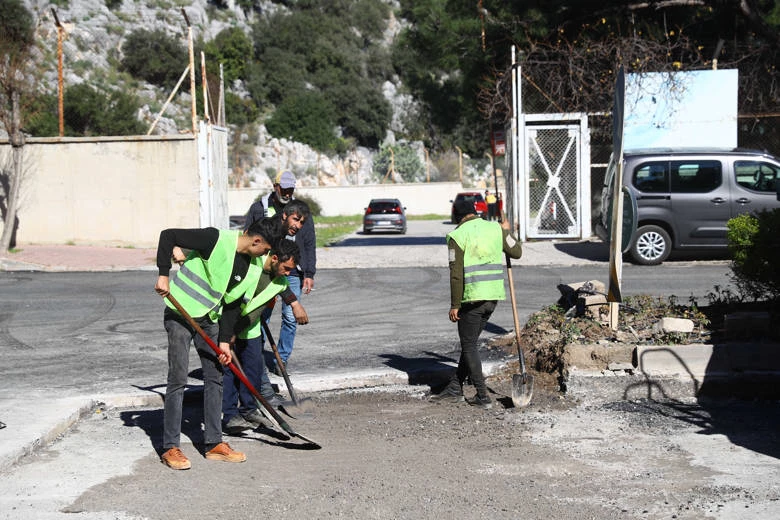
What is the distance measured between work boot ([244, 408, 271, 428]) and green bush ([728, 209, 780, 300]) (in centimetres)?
464

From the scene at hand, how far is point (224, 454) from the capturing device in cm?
582

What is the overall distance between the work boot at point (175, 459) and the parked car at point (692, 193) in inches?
476

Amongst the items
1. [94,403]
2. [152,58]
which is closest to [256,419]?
[94,403]

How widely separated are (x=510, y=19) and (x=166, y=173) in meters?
9.50

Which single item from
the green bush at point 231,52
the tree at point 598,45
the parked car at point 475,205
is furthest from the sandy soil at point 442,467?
the green bush at point 231,52

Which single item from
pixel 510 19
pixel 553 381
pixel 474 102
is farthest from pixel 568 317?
pixel 474 102

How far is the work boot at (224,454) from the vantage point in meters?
5.79

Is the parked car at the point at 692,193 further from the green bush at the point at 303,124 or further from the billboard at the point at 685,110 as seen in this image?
the green bush at the point at 303,124

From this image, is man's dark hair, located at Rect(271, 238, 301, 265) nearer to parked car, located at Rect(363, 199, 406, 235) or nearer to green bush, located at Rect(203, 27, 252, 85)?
parked car, located at Rect(363, 199, 406, 235)

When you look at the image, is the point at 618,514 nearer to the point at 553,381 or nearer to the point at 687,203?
the point at 553,381

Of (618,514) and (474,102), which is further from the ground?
(474,102)

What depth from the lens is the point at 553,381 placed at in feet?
25.7

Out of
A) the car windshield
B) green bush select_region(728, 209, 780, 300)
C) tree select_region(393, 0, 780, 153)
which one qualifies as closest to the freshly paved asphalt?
green bush select_region(728, 209, 780, 300)

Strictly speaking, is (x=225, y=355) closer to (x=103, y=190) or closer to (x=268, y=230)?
(x=268, y=230)
